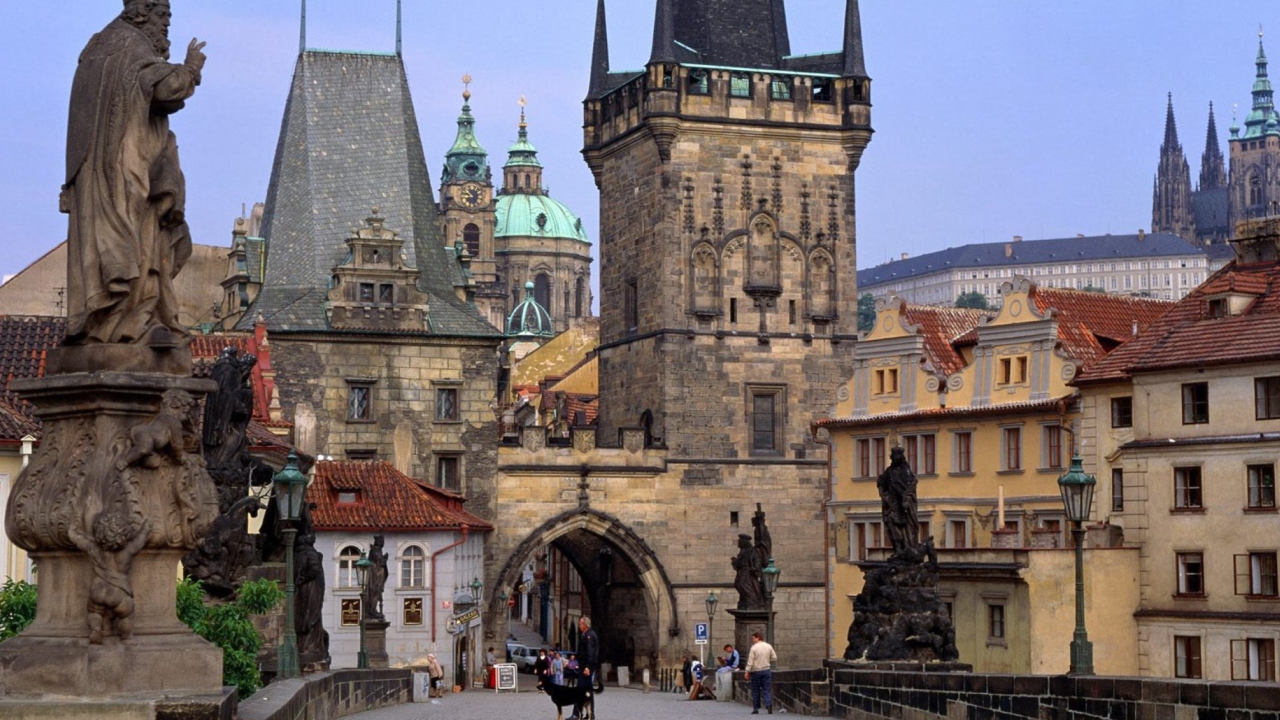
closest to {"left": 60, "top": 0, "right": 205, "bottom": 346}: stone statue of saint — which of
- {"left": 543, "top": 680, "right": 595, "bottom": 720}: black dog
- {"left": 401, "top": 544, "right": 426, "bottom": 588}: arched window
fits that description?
{"left": 543, "top": 680, "right": 595, "bottom": 720}: black dog

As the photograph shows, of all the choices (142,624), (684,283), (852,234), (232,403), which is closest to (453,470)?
(684,283)

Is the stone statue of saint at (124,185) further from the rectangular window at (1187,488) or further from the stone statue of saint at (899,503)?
the rectangular window at (1187,488)

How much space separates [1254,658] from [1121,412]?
280 inches

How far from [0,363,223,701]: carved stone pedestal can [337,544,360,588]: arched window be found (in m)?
41.8

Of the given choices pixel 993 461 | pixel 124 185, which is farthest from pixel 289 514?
pixel 993 461

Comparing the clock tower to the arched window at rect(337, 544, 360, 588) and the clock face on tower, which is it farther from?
the arched window at rect(337, 544, 360, 588)

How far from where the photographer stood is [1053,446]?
1837 inches

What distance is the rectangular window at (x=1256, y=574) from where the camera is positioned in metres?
39.3

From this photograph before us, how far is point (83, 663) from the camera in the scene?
9844 millimetres

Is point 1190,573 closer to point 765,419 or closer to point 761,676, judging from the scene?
point 761,676

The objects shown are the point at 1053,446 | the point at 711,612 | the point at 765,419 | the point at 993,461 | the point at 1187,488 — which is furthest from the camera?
the point at 765,419

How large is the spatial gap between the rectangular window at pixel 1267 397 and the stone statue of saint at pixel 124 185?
105 ft

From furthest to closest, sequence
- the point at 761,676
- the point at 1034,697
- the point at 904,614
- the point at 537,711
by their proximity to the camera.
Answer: the point at 537,711, the point at 761,676, the point at 904,614, the point at 1034,697

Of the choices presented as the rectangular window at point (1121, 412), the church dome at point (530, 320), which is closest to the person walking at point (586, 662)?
the rectangular window at point (1121, 412)
